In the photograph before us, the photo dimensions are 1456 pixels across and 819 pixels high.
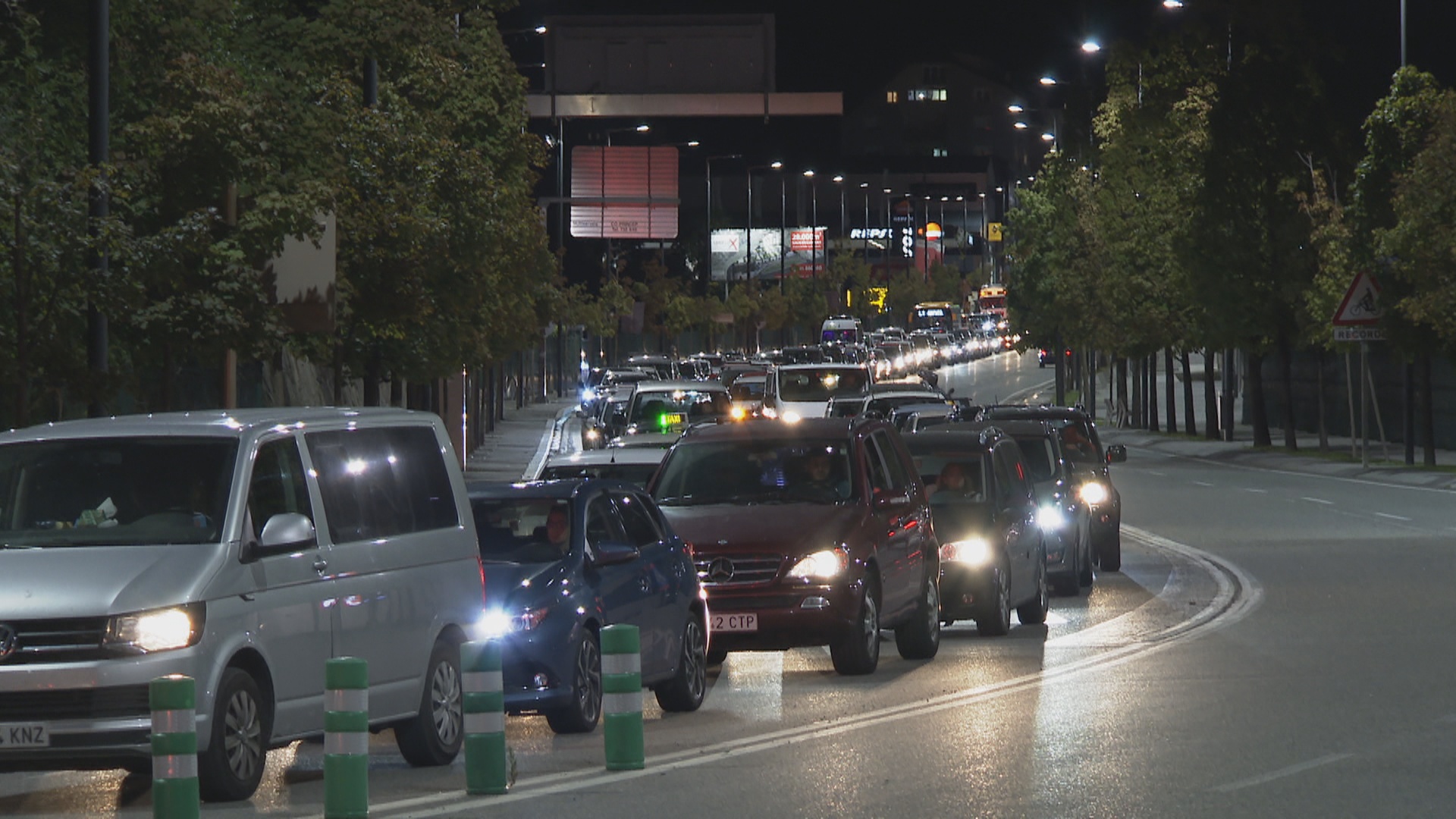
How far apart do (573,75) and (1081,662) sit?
56550 mm

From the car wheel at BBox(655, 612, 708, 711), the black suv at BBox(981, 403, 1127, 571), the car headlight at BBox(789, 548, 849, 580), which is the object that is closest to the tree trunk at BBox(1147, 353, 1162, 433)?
the black suv at BBox(981, 403, 1127, 571)

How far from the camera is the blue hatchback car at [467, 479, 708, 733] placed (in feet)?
41.4

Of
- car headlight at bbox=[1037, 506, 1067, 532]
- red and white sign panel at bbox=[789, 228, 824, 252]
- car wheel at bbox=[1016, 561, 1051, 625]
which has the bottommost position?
car wheel at bbox=[1016, 561, 1051, 625]

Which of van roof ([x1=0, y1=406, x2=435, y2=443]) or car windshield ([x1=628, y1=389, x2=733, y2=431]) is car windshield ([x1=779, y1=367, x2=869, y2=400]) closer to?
car windshield ([x1=628, y1=389, x2=733, y2=431])

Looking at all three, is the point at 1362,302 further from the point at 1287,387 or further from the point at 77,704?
the point at 77,704

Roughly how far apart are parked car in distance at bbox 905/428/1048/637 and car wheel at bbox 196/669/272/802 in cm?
889

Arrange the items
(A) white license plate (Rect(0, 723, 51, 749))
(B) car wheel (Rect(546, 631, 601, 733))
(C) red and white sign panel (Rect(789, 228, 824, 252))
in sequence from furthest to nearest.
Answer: (C) red and white sign panel (Rect(789, 228, 824, 252)) → (B) car wheel (Rect(546, 631, 601, 733)) → (A) white license plate (Rect(0, 723, 51, 749))

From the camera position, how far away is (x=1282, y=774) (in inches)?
430

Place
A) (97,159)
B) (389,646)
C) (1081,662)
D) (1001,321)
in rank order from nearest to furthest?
(389,646)
(1081,662)
(97,159)
(1001,321)

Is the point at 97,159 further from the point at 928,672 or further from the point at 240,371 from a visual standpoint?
the point at 240,371

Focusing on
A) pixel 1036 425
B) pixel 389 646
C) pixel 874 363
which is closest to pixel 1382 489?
pixel 1036 425

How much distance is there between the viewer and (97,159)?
57.8 feet

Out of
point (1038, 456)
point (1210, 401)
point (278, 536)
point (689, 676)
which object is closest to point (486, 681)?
point (278, 536)

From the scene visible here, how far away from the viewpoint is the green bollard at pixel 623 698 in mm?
11039
